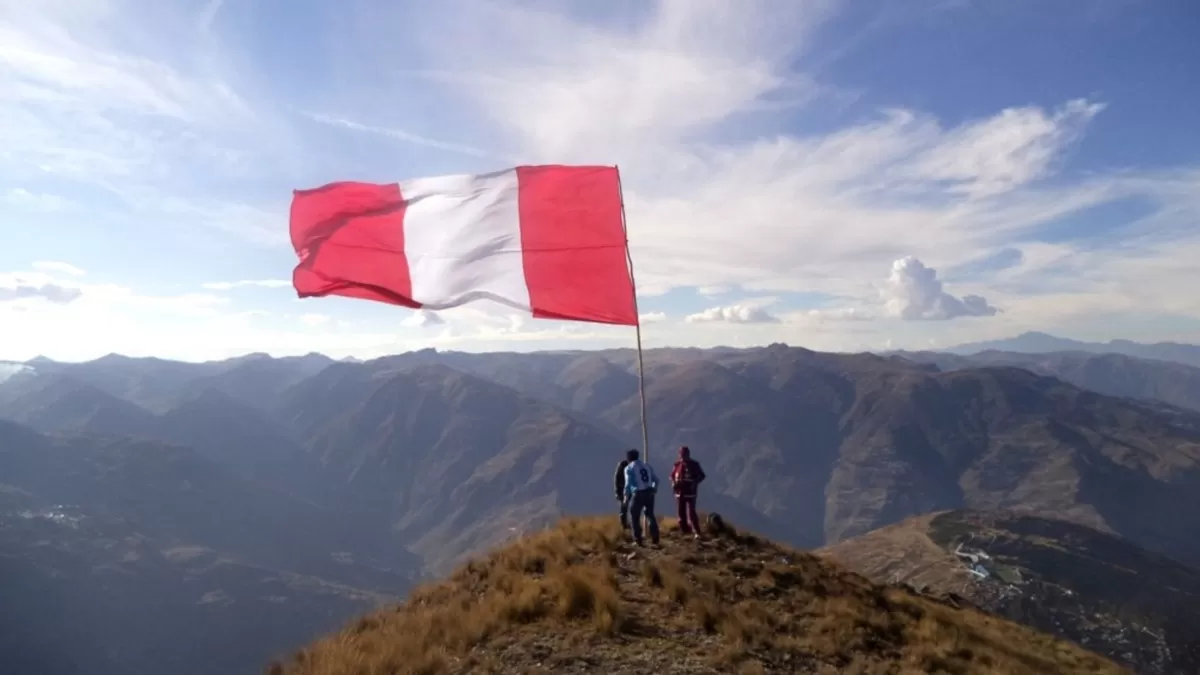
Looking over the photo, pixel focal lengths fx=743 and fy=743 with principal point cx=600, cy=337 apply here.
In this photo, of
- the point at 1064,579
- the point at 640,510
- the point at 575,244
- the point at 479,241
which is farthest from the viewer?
the point at 1064,579

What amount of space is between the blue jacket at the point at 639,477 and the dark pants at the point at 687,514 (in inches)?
63.7

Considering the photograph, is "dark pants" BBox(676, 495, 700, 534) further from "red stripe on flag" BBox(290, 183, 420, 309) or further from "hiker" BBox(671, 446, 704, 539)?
"red stripe on flag" BBox(290, 183, 420, 309)

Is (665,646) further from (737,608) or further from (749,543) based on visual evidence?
(749,543)

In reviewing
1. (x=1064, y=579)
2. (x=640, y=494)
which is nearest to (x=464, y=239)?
(x=640, y=494)

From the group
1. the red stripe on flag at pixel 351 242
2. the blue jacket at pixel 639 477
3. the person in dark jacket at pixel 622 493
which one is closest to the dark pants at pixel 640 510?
the blue jacket at pixel 639 477

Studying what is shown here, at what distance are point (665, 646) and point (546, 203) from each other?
991cm

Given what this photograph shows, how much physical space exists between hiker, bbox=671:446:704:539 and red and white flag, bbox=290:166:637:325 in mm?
5243

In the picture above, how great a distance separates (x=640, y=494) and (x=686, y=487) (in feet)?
6.15

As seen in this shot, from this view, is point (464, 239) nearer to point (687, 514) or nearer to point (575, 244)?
point (575, 244)

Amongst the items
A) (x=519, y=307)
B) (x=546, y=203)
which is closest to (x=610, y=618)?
(x=519, y=307)

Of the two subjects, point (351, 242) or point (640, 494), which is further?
point (640, 494)

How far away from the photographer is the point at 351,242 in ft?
54.2

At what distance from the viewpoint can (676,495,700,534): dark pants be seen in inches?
790

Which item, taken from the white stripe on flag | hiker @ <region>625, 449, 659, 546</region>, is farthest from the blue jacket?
the white stripe on flag
